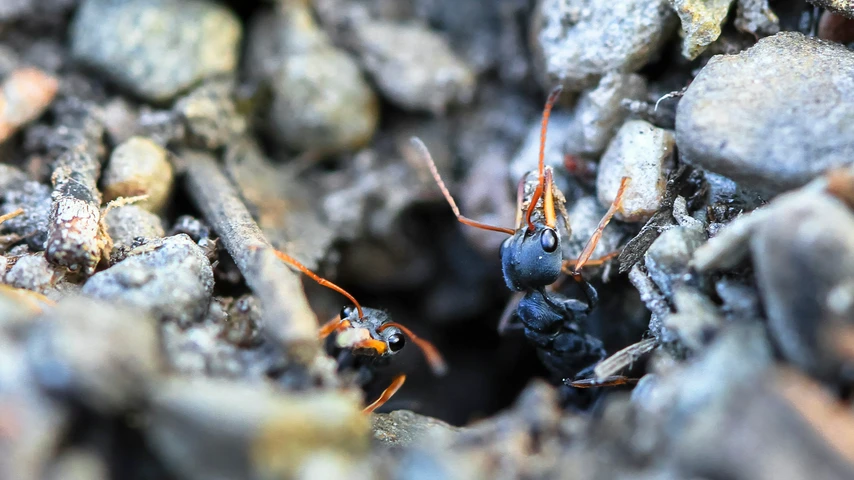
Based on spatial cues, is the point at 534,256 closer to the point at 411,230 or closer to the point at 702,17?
the point at 702,17

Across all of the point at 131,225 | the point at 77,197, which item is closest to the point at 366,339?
the point at 131,225

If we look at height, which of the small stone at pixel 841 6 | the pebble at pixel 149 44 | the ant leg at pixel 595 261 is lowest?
the ant leg at pixel 595 261

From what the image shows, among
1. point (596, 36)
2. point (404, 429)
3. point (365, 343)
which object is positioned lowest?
point (404, 429)

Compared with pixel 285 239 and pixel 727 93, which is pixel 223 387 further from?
pixel 727 93

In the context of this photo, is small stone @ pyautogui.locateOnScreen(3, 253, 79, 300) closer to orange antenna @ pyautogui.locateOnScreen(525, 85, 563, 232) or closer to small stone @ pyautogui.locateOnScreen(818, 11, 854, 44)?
orange antenna @ pyautogui.locateOnScreen(525, 85, 563, 232)

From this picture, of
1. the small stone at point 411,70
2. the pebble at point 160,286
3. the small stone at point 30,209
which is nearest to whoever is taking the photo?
the pebble at point 160,286

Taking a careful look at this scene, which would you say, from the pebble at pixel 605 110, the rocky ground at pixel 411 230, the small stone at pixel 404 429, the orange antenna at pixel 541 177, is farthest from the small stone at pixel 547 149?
the small stone at pixel 404 429

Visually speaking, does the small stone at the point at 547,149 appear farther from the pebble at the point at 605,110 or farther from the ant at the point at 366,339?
the ant at the point at 366,339

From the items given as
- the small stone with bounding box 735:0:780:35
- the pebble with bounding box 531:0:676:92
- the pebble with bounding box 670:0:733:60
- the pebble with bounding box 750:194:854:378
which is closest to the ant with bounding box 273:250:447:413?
the pebble with bounding box 750:194:854:378

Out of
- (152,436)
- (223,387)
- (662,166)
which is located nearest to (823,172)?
(662,166)
